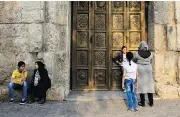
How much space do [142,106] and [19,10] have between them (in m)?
4.23

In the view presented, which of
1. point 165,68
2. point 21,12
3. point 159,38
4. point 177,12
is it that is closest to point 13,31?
point 21,12

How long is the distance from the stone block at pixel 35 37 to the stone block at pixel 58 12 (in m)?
0.42

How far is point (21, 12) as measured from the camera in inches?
350

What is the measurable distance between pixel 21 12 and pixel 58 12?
1022 millimetres

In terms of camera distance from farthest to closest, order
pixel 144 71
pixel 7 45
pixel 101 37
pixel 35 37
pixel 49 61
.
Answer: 1. pixel 101 37
2. pixel 7 45
3. pixel 35 37
4. pixel 49 61
5. pixel 144 71

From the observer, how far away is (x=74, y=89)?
1009 centimetres

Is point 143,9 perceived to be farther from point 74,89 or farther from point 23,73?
point 23,73

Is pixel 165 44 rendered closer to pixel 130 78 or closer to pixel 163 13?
pixel 163 13

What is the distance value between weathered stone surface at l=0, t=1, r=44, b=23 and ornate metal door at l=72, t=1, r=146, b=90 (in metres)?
1.55

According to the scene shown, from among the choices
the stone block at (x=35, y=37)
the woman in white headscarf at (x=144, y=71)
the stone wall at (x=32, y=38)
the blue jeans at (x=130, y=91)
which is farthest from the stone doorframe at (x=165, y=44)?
the stone block at (x=35, y=37)

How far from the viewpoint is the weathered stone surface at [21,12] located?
884 cm

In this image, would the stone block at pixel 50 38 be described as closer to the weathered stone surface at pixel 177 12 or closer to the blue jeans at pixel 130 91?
the blue jeans at pixel 130 91

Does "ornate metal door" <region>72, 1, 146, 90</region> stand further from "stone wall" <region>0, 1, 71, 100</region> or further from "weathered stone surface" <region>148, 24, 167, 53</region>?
"stone wall" <region>0, 1, 71, 100</region>

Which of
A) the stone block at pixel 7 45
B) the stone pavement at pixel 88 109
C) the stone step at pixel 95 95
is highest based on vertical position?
the stone block at pixel 7 45
